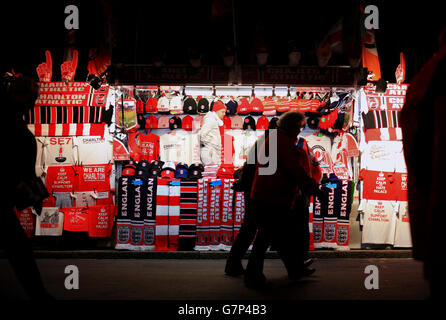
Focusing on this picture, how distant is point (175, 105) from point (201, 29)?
1.83m

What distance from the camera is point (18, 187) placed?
Result: 9.52 feet

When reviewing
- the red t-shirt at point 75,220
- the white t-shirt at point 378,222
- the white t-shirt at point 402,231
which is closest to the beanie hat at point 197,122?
the red t-shirt at point 75,220

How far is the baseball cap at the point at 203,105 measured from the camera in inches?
299

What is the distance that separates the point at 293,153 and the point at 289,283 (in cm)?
156

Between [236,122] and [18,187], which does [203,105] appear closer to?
[236,122]

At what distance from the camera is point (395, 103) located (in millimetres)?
6875

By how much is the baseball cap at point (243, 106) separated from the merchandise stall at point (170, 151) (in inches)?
0.8

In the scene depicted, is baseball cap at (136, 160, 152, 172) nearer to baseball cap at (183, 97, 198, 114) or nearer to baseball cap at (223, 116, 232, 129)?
baseball cap at (183, 97, 198, 114)

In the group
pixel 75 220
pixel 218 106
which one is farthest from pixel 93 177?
pixel 218 106

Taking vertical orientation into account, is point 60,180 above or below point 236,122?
below

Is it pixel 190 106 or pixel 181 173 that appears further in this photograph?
pixel 190 106

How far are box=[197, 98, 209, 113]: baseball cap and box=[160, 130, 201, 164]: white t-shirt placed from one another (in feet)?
1.85

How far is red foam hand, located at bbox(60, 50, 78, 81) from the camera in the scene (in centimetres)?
710
